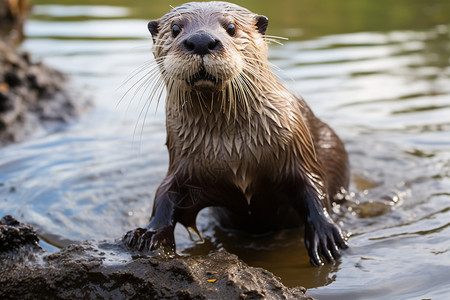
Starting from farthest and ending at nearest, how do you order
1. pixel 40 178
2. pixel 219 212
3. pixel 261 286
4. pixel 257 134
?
1. pixel 40 178
2. pixel 219 212
3. pixel 257 134
4. pixel 261 286

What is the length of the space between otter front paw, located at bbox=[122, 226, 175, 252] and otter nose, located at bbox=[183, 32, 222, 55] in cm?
88

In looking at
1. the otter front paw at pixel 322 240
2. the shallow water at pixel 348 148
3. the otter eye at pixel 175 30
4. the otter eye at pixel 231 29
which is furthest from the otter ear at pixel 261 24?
the otter front paw at pixel 322 240

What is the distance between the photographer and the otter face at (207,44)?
274cm

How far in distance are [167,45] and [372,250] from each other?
139 centimetres

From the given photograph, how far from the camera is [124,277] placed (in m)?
2.62

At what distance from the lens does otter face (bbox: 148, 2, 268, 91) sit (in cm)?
274

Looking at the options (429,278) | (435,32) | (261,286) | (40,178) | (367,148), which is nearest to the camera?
(261,286)

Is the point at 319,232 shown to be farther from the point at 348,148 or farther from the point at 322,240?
the point at 348,148

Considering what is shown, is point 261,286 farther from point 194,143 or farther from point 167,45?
point 167,45

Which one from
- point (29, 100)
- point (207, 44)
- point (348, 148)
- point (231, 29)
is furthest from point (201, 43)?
point (29, 100)

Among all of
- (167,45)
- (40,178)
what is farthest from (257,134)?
(40,178)

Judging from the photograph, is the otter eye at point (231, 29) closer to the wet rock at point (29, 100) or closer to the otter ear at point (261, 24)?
the otter ear at point (261, 24)

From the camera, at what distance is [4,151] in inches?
203

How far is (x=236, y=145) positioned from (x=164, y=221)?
49 cm
